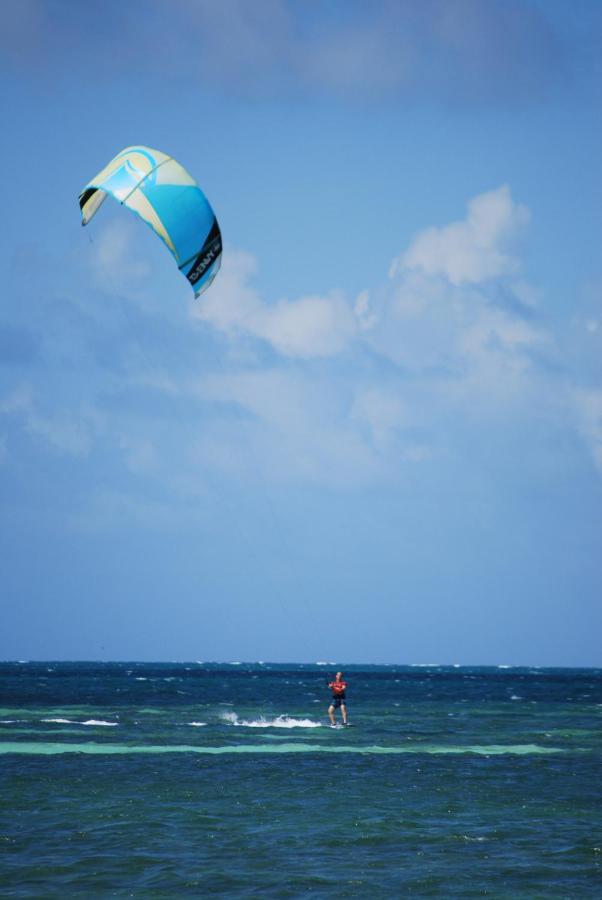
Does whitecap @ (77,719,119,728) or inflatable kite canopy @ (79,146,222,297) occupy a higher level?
inflatable kite canopy @ (79,146,222,297)

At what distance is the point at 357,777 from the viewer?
24.7 m

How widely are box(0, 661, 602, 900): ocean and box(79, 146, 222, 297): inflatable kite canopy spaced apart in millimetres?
9958

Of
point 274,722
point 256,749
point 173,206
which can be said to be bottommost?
point 256,749

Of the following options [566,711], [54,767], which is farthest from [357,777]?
[566,711]

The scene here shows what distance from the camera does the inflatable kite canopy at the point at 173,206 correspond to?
21.9 meters

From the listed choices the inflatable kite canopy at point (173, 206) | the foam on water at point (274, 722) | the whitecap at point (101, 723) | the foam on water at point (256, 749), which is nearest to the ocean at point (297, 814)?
the foam on water at point (256, 749)

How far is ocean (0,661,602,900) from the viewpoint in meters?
15.0

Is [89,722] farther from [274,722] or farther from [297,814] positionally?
[297,814]

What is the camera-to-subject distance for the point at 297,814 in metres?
19.7

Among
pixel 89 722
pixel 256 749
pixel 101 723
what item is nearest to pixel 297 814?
pixel 256 749

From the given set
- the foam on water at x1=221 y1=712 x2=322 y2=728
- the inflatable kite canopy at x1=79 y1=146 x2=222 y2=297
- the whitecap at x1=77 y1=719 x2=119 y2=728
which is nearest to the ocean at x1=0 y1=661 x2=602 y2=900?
the whitecap at x1=77 y1=719 x2=119 y2=728

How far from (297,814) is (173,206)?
11690 mm

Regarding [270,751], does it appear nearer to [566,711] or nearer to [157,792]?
[157,792]

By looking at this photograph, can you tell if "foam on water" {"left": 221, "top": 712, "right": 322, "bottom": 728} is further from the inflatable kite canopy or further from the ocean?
the inflatable kite canopy
